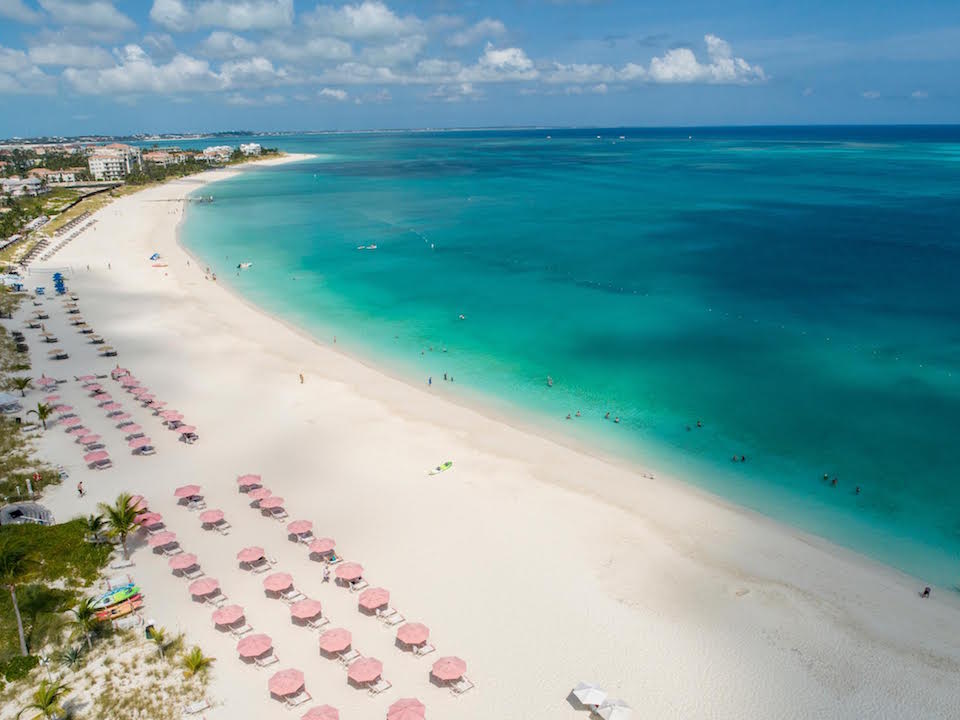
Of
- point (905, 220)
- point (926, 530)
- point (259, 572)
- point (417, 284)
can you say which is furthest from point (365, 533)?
point (905, 220)

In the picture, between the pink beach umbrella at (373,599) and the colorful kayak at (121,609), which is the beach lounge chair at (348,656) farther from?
the colorful kayak at (121,609)

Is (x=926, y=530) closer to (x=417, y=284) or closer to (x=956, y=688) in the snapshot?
(x=956, y=688)

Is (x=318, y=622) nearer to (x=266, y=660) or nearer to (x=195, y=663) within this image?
(x=266, y=660)

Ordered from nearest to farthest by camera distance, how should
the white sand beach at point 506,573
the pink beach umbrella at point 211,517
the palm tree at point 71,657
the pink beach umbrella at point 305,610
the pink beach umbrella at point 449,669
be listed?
the pink beach umbrella at point 449,669 < the palm tree at point 71,657 < the white sand beach at point 506,573 < the pink beach umbrella at point 305,610 < the pink beach umbrella at point 211,517

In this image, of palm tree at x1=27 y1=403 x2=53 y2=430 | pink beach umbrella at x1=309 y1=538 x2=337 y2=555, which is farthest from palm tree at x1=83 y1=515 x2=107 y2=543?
palm tree at x1=27 y1=403 x2=53 y2=430

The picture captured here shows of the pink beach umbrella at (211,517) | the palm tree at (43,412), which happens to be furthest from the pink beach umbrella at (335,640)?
the palm tree at (43,412)

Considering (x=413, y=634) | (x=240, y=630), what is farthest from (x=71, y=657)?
(x=413, y=634)

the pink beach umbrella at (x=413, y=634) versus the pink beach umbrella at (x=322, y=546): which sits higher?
the pink beach umbrella at (x=322, y=546)
